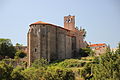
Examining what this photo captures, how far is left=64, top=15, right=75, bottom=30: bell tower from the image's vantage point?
100794 mm

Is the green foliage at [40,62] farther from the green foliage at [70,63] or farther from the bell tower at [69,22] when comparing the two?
the bell tower at [69,22]

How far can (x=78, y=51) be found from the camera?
9344 centimetres

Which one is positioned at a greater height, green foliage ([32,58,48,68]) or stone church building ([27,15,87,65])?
stone church building ([27,15,87,65])

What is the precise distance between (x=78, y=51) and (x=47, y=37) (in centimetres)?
1733

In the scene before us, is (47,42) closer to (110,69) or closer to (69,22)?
(69,22)

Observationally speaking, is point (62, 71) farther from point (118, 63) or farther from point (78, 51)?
point (78, 51)

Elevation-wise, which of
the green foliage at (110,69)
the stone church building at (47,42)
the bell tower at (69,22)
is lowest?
the green foliage at (110,69)

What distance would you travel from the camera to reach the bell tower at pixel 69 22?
10079 centimetres

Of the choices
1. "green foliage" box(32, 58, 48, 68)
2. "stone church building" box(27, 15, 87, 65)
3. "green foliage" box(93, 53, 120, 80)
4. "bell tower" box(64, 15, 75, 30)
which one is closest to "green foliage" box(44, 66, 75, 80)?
"green foliage" box(93, 53, 120, 80)

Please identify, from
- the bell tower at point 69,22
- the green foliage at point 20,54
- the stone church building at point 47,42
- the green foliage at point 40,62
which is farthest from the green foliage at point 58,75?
the bell tower at point 69,22

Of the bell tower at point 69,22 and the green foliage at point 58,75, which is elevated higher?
the bell tower at point 69,22

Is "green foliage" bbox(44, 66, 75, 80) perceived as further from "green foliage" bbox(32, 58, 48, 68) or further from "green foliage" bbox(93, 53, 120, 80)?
"green foliage" bbox(32, 58, 48, 68)

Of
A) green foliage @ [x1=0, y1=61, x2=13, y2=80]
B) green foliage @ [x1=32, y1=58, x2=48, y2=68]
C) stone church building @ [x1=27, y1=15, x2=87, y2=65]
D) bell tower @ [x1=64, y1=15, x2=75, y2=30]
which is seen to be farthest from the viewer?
bell tower @ [x1=64, y1=15, x2=75, y2=30]

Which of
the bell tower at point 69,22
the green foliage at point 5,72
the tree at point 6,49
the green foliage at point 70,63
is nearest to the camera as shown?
the green foliage at point 5,72
